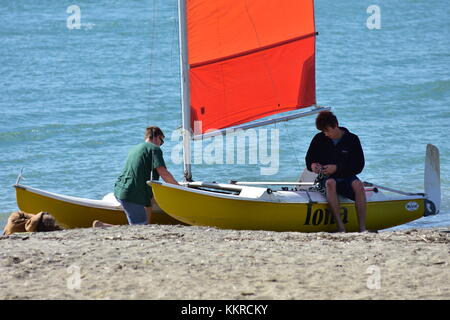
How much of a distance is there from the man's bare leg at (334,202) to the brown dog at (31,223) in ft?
8.40

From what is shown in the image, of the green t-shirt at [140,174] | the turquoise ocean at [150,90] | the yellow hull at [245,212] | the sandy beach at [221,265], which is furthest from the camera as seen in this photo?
the turquoise ocean at [150,90]

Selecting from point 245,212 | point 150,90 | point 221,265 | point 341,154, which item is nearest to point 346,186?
point 341,154

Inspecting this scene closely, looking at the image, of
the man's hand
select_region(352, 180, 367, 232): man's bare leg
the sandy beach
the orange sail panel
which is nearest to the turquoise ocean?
select_region(352, 180, 367, 232): man's bare leg

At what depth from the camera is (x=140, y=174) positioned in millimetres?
8695

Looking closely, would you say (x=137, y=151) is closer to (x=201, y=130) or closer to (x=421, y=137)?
(x=201, y=130)

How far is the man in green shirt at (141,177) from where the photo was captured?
8.62 meters

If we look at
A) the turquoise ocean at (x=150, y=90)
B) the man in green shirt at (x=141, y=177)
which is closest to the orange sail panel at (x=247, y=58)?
the man in green shirt at (x=141, y=177)

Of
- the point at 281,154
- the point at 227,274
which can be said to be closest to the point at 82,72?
the point at 281,154

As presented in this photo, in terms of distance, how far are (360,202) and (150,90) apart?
11.6 meters

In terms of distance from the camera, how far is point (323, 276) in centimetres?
671

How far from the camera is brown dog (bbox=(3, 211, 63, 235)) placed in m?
8.63

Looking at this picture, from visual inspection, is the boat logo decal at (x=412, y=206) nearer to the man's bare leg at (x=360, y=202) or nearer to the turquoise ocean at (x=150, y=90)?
the man's bare leg at (x=360, y=202)
